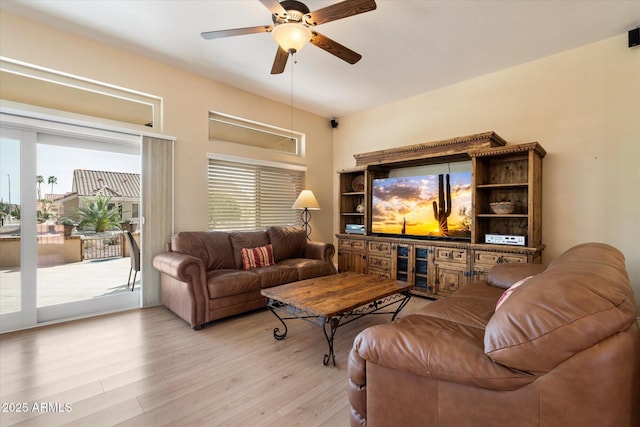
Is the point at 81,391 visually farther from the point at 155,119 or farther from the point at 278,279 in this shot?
the point at 155,119

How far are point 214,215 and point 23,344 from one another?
226 cm

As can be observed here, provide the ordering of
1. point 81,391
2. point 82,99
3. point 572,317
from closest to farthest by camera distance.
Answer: point 572,317, point 81,391, point 82,99

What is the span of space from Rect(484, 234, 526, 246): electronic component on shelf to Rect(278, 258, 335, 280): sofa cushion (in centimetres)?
203

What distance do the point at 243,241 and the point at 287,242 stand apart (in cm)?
68

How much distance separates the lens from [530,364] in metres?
0.95

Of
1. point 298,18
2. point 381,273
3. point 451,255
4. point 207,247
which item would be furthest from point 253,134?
point 451,255

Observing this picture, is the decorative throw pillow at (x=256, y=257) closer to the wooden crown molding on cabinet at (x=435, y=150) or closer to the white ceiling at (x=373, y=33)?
the wooden crown molding on cabinet at (x=435, y=150)

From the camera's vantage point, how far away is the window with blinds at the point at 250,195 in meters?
4.18

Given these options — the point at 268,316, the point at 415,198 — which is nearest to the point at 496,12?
the point at 415,198

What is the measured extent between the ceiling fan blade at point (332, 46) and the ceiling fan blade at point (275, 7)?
27cm

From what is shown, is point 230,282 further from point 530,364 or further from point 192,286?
point 530,364

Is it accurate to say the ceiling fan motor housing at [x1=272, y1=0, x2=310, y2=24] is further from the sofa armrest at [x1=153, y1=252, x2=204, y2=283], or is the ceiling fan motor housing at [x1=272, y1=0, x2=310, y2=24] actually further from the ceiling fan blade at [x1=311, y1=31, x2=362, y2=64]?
the sofa armrest at [x1=153, y1=252, x2=204, y2=283]

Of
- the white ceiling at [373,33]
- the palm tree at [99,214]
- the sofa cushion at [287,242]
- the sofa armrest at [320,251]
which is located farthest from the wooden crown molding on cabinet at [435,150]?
the palm tree at [99,214]

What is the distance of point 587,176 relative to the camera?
122 inches
